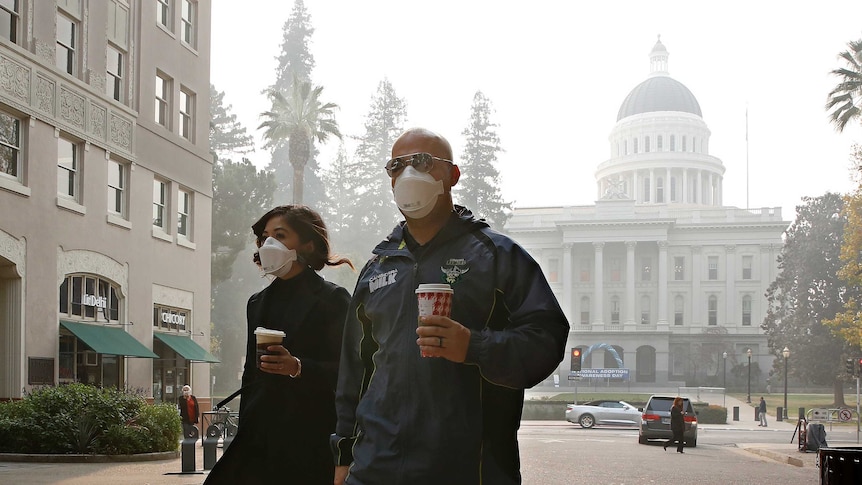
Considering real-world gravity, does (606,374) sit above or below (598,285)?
below

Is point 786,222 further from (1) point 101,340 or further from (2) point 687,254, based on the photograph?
(1) point 101,340

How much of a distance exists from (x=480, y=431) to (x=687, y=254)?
11683cm

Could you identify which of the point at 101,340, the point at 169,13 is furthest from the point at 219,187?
the point at 101,340

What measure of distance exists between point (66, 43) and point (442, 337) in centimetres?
2760

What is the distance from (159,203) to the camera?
115 ft

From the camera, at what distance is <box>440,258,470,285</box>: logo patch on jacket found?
3.89 m

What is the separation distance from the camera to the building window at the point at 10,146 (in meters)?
26.0

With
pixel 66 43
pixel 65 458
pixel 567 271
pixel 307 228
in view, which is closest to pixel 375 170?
pixel 567 271

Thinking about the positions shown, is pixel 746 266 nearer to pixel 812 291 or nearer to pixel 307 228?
pixel 812 291

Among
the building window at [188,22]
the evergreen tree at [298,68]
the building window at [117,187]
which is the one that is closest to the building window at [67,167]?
the building window at [117,187]

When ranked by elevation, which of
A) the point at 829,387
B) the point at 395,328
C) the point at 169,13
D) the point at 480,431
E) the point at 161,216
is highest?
the point at 169,13

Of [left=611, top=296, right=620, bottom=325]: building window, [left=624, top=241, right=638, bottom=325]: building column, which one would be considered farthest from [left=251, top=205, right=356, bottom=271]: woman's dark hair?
[left=611, top=296, right=620, bottom=325]: building window

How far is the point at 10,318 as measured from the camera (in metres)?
26.3

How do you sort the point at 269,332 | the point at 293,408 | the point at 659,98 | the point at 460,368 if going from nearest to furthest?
the point at 460,368 → the point at 269,332 → the point at 293,408 → the point at 659,98
